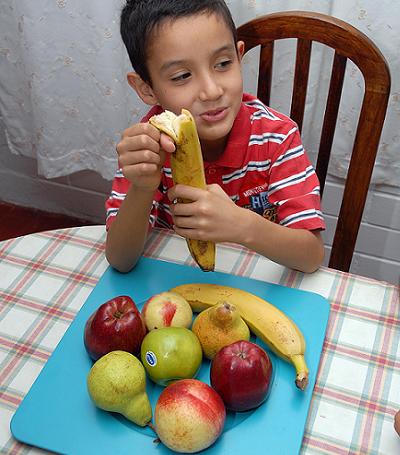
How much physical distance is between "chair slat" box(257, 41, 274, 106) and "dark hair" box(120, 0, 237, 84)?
170mm

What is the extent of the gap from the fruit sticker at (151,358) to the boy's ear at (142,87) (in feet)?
1.73

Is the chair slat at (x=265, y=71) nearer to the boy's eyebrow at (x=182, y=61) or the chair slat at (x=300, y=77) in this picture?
the chair slat at (x=300, y=77)

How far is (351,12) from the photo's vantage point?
1357mm

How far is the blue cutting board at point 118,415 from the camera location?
2.53 ft

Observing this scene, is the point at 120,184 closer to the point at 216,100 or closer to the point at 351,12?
the point at 216,100

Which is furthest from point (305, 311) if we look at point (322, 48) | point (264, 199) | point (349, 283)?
point (322, 48)

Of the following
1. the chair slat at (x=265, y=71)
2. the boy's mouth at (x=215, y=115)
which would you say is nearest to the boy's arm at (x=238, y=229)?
the boy's mouth at (x=215, y=115)

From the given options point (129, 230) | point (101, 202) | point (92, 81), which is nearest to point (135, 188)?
point (129, 230)

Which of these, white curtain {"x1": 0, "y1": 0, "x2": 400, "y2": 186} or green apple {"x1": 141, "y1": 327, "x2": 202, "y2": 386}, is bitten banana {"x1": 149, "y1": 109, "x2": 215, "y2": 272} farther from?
white curtain {"x1": 0, "y1": 0, "x2": 400, "y2": 186}

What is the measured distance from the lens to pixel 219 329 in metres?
0.84

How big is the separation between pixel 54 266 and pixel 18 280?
0.21 feet

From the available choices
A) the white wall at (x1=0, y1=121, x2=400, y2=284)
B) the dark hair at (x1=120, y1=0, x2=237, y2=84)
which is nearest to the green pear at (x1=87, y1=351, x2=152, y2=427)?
the dark hair at (x1=120, y1=0, x2=237, y2=84)

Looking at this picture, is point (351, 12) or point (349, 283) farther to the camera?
point (351, 12)

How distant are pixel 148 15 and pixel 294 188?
0.39 metres
